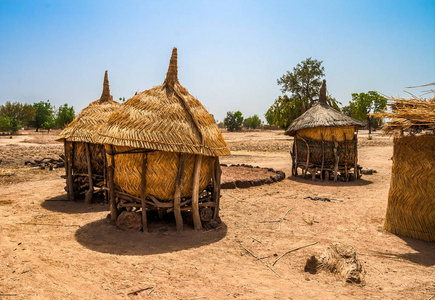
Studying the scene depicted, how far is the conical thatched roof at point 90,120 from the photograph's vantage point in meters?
7.79

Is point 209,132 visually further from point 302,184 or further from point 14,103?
point 14,103

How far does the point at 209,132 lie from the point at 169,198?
1.46 m

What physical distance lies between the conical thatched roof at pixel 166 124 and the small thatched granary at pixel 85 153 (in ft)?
7.84

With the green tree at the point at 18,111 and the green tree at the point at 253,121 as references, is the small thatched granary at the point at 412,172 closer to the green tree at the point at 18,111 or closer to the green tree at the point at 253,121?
the green tree at the point at 18,111

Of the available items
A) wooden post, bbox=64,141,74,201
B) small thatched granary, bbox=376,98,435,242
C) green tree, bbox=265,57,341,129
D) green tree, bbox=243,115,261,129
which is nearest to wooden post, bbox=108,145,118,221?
wooden post, bbox=64,141,74,201

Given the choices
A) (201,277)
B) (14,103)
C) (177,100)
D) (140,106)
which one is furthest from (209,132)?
(14,103)

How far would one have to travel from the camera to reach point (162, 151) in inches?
220

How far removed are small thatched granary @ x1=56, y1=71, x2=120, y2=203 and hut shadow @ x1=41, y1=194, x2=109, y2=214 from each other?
0.20 metres

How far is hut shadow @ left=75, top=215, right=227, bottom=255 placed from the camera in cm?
503

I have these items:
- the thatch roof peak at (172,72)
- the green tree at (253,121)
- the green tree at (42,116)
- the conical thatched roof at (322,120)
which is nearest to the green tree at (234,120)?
the green tree at (253,121)

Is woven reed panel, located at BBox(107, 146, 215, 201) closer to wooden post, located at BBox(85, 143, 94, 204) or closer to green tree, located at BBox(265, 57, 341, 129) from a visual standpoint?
wooden post, located at BBox(85, 143, 94, 204)

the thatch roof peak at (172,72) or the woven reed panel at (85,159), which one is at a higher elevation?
the thatch roof peak at (172,72)

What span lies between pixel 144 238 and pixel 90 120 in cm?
406

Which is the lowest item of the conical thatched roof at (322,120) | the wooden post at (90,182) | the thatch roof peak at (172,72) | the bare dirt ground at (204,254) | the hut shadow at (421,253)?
the hut shadow at (421,253)
